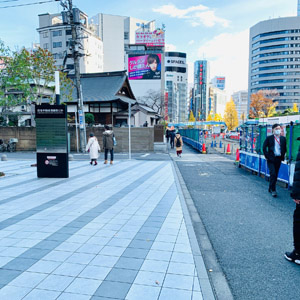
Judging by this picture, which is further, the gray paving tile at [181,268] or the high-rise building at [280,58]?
the high-rise building at [280,58]

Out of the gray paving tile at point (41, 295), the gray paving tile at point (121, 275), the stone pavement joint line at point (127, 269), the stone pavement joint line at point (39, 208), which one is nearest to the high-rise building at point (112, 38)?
the stone pavement joint line at point (39, 208)

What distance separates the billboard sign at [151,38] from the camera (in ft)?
247

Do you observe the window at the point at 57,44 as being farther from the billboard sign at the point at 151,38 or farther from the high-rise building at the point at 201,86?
the high-rise building at the point at 201,86

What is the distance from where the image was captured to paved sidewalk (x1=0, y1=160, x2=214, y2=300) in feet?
9.24

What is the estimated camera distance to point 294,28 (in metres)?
91.6

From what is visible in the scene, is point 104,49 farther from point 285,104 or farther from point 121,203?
point 121,203

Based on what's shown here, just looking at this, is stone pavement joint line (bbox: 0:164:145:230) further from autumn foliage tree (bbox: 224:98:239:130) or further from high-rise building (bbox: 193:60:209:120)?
high-rise building (bbox: 193:60:209:120)

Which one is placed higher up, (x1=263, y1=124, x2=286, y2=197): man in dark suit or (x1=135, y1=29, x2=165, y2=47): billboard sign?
(x1=135, y1=29, x2=165, y2=47): billboard sign

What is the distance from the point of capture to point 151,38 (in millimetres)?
75562

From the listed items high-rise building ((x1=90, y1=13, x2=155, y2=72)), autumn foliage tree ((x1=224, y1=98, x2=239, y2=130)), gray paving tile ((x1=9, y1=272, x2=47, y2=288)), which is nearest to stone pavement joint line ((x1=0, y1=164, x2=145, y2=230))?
gray paving tile ((x1=9, y1=272, x2=47, y2=288))

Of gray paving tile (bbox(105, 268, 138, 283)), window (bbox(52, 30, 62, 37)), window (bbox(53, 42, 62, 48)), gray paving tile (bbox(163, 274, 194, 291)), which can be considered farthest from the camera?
window (bbox(53, 42, 62, 48))

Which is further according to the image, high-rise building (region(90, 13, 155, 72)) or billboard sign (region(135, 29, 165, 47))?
high-rise building (region(90, 13, 155, 72))

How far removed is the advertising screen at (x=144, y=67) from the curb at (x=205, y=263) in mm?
62961

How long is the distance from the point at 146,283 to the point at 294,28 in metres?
111
